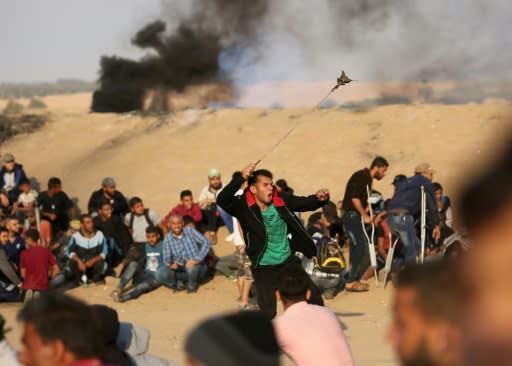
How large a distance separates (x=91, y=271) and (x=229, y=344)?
1360 cm

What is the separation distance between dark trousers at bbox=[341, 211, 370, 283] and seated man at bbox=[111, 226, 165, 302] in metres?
2.83

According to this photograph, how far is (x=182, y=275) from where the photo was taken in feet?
50.3

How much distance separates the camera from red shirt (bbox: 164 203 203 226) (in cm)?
1645

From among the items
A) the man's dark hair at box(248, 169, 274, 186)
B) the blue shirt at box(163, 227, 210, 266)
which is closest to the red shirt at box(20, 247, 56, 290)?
the blue shirt at box(163, 227, 210, 266)

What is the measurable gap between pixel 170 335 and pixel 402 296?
9672 mm

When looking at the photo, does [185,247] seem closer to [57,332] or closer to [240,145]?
[240,145]

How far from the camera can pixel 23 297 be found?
1521cm

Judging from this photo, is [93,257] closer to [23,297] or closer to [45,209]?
[23,297]

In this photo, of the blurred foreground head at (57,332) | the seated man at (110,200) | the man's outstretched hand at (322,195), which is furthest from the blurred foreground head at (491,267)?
the seated man at (110,200)

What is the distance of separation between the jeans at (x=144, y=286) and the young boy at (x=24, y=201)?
130 inches

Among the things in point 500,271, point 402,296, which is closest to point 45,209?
point 402,296

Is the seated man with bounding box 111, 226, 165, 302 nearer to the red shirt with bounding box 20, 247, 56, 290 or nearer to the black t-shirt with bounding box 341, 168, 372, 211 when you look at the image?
the red shirt with bounding box 20, 247, 56, 290

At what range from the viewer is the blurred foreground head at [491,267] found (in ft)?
2.90

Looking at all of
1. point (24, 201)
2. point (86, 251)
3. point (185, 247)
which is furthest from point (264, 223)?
point (24, 201)
